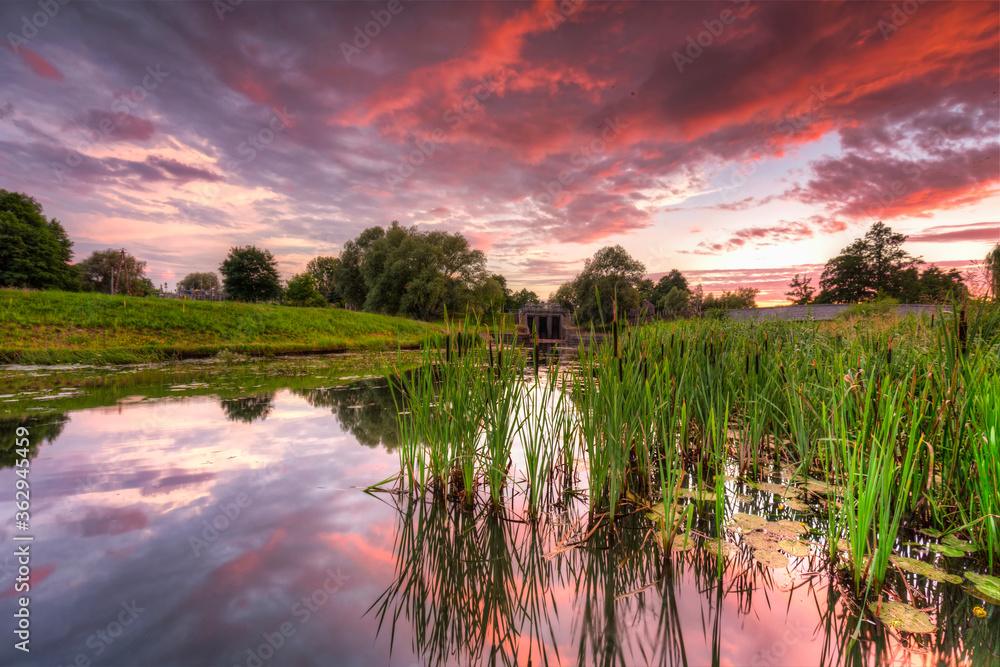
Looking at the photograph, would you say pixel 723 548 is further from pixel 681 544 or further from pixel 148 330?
pixel 148 330

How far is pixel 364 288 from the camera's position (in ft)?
186

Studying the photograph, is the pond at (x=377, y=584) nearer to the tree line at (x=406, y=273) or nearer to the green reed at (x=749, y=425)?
the green reed at (x=749, y=425)

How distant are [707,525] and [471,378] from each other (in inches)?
90.9

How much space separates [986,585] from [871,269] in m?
80.9

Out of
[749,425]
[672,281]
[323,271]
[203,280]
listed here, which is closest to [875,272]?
[672,281]

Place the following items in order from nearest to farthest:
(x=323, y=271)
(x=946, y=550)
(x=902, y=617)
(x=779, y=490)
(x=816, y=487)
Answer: (x=902, y=617)
(x=946, y=550)
(x=816, y=487)
(x=779, y=490)
(x=323, y=271)

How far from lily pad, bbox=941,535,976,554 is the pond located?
189 mm

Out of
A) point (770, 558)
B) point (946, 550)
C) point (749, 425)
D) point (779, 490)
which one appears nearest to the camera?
point (946, 550)

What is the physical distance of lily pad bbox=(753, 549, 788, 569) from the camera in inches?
110

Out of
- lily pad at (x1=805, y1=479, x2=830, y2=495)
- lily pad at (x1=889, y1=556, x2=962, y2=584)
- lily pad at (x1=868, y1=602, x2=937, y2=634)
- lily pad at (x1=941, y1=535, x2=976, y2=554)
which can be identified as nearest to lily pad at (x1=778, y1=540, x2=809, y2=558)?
lily pad at (x1=889, y1=556, x2=962, y2=584)

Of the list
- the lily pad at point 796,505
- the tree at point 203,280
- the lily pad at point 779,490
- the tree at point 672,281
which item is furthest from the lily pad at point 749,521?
the tree at point 203,280

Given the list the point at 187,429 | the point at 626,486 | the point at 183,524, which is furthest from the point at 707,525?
the point at 187,429

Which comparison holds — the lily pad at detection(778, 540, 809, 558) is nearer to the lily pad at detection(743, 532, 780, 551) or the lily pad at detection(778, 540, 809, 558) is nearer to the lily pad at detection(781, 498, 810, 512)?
the lily pad at detection(743, 532, 780, 551)

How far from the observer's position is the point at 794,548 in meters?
2.95
